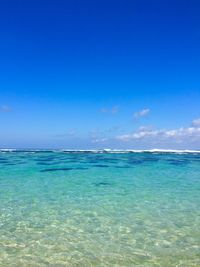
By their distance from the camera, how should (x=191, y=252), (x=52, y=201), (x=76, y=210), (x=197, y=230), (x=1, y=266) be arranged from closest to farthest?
1. (x=1, y=266)
2. (x=191, y=252)
3. (x=197, y=230)
4. (x=76, y=210)
5. (x=52, y=201)

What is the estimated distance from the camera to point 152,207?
12.7 m

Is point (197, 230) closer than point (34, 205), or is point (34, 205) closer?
point (197, 230)

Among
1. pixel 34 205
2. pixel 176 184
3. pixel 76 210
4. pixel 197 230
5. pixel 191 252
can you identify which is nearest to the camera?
pixel 191 252

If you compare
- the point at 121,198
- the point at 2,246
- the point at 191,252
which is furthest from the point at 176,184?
the point at 2,246

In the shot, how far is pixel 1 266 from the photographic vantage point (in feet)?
22.7

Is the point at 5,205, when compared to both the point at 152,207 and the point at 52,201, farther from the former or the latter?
the point at 152,207

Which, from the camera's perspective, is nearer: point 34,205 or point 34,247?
point 34,247

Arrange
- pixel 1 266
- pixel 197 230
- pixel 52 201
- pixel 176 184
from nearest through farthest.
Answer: pixel 1 266 → pixel 197 230 → pixel 52 201 → pixel 176 184

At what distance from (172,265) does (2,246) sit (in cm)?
404

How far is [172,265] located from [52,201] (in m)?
7.59

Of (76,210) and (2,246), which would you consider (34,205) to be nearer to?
(76,210)

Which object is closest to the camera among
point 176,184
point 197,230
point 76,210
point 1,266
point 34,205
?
point 1,266

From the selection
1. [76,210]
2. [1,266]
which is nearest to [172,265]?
[1,266]

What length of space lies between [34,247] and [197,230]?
4642mm
